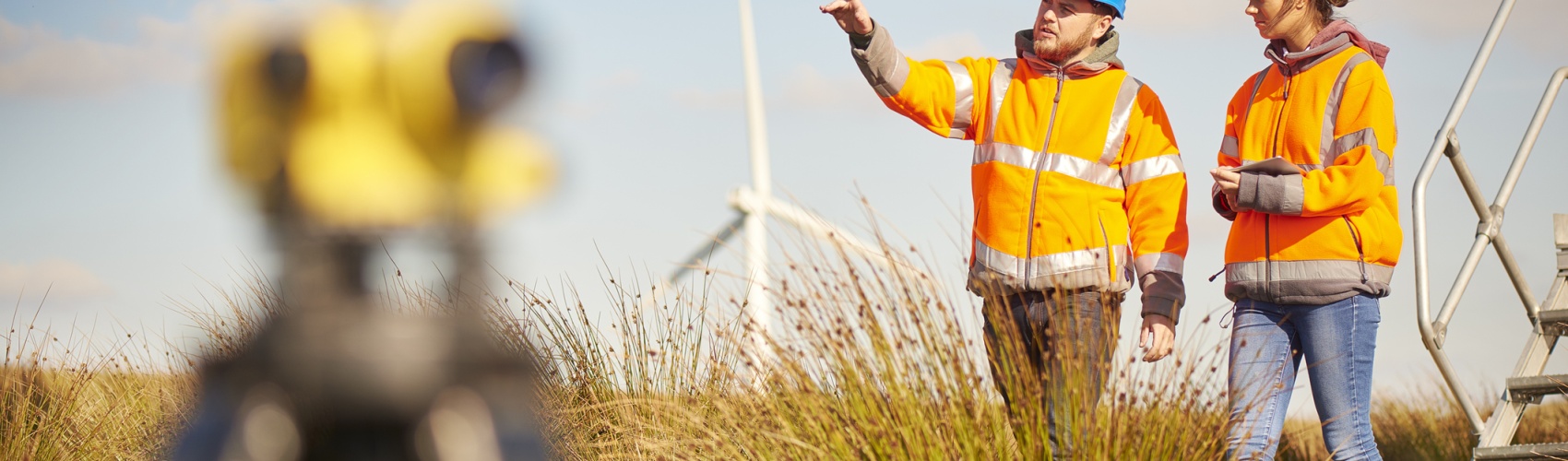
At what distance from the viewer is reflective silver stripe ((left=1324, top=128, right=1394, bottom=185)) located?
10.6 feet

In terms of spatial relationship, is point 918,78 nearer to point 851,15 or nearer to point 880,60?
point 880,60

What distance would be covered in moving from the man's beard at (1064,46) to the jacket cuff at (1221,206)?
52cm

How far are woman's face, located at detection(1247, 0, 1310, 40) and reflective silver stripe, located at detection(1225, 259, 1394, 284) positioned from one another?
600mm

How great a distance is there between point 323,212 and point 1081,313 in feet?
7.37

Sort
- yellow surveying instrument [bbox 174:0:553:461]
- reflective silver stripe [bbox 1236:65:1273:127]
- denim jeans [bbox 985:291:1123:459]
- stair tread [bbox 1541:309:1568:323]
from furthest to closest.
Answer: stair tread [bbox 1541:309:1568:323] < reflective silver stripe [bbox 1236:65:1273:127] < denim jeans [bbox 985:291:1123:459] < yellow surveying instrument [bbox 174:0:553:461]

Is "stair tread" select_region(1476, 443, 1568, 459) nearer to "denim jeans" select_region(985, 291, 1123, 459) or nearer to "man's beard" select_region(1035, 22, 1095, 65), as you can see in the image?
"denim jeans" select_region(985, 291, 1123, 459)

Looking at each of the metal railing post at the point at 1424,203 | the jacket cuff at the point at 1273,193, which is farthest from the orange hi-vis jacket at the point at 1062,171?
the metal railing post at the point at 1424,203

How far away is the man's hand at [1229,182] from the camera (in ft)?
10.6

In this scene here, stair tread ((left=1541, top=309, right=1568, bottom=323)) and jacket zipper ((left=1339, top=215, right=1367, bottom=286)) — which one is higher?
stair tread ((left=1541, top=309, right=1568, bottom=323))

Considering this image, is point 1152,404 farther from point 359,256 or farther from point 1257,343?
point 359,256

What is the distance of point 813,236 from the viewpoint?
3717mm

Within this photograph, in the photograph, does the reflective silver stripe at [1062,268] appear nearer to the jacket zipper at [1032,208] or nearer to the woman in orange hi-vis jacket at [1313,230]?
the jacket zipper at [1032,208]

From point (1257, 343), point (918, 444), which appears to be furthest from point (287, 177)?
point (1257, 343)

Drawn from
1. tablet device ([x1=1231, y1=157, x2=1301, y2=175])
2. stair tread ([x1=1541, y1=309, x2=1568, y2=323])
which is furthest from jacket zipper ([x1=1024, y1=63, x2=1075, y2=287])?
stair tread ([x1=1541, y1=309, x2=1568, y2=323])
